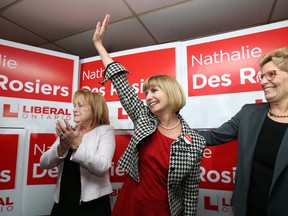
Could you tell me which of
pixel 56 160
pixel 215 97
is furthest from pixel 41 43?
pixel 215 97

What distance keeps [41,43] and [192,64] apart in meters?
2.05

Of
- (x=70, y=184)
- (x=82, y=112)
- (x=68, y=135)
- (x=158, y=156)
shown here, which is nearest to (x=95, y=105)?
(x=82, y=112)

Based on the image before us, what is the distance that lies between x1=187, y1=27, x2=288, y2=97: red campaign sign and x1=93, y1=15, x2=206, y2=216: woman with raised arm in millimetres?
590

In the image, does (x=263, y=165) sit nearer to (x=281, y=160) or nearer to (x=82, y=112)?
(x=281, y=160)

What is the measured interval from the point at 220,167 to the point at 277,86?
2.77 feet

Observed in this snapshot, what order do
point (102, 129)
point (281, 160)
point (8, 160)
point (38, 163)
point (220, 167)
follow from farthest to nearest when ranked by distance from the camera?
point (38, 163)
point (8, 160)
point (220, 167)
point (102, 129)
point (281, 160)

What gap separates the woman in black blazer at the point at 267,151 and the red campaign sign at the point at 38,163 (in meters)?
1.58

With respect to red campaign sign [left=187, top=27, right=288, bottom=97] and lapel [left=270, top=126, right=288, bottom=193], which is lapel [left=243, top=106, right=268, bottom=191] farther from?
red campaign sign [left=187, top=27, right=288, bottom=97]

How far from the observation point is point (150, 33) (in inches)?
94.2

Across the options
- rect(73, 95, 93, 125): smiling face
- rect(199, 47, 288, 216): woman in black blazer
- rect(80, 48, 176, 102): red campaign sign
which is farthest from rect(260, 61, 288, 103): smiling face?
rect(73, 95, 93, 125): smiling face

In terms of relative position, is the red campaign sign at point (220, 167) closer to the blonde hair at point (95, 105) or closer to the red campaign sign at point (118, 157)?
the red campaign sign at point (118, 157)

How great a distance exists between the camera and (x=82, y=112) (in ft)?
4.79

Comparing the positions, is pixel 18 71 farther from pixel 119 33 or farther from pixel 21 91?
pixel 119 33

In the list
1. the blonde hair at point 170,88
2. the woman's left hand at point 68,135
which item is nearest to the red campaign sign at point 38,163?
the woman's left hand at point 68,135
